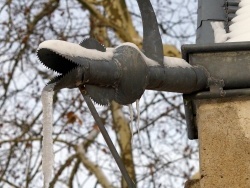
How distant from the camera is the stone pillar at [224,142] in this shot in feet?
12.1

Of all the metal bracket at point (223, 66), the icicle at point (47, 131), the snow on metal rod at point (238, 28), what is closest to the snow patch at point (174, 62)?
the metal bracket at point (223, 66)

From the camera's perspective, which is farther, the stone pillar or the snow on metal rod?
the snow on metal rod

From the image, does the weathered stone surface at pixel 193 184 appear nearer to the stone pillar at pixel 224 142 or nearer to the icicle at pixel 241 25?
the stone pillar at pixel 224 142

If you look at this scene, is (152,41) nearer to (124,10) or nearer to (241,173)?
(241,173)

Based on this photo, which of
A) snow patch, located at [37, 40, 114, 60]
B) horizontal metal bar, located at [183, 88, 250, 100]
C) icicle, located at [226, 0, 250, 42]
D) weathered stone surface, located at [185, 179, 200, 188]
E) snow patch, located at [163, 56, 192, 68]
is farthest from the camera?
icicle, located at [226, 0, 250, 42]

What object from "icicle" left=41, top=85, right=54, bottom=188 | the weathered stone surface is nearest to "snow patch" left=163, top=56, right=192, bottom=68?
the weathered stone surface

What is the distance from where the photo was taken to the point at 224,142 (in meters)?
3.73

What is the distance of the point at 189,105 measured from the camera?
411cm

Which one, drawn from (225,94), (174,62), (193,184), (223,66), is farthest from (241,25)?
(193,184)

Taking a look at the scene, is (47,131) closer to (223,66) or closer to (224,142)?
(224,142)

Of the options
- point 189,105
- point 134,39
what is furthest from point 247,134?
point 134,39

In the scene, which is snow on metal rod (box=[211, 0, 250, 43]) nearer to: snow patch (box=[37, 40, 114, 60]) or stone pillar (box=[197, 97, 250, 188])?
stone pillar (box=[197, 97, 250, 188])

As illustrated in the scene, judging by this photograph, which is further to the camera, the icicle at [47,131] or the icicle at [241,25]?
the icicle at [241,25]

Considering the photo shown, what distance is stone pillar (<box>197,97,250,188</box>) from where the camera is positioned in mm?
3674
